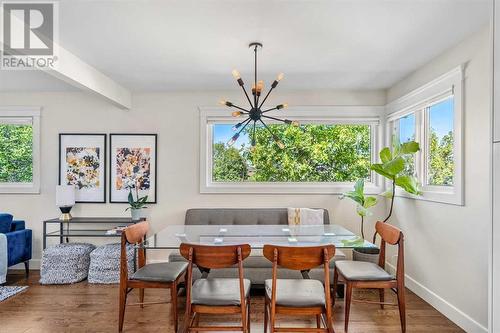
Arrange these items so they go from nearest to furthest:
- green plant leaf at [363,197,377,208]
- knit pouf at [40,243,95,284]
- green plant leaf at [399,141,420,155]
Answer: green plant leaf at [399,141,420,155] < knit pouf at [40,243,95,284] < green plant leaf at [363,197,377,208]

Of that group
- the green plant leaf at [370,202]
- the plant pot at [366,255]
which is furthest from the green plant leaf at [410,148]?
the plant pot at [366,255]

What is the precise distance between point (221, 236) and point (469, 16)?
2.66 meters

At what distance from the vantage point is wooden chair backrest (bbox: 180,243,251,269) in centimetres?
209

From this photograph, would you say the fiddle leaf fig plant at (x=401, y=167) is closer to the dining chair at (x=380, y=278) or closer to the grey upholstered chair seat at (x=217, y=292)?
the dining chair at (x=380, y=278)

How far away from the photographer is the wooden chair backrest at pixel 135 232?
2660 millimetres

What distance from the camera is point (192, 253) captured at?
82.5 inches

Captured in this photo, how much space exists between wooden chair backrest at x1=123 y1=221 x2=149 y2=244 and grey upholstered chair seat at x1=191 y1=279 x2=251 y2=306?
76 centimetres

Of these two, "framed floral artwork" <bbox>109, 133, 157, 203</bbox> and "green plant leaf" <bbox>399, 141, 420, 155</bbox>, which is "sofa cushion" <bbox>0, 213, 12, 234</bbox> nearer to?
"framed floral artwork" <bbox>109, 133, 157, 203</bbox>

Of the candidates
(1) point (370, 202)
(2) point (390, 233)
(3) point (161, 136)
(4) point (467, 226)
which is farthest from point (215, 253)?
(3) point (161, 136)

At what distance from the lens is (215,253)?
6.86 feet

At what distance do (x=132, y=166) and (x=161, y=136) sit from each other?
0.58 metres

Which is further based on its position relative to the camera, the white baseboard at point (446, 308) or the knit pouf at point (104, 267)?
the knit pouf at point (104, 267)

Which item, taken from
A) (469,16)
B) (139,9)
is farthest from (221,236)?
(469,16)

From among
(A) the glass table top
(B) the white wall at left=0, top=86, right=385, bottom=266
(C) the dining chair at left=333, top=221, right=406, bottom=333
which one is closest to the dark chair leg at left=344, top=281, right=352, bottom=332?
(C) the dining chair at left=333, top=221, right=406, bottom=333
